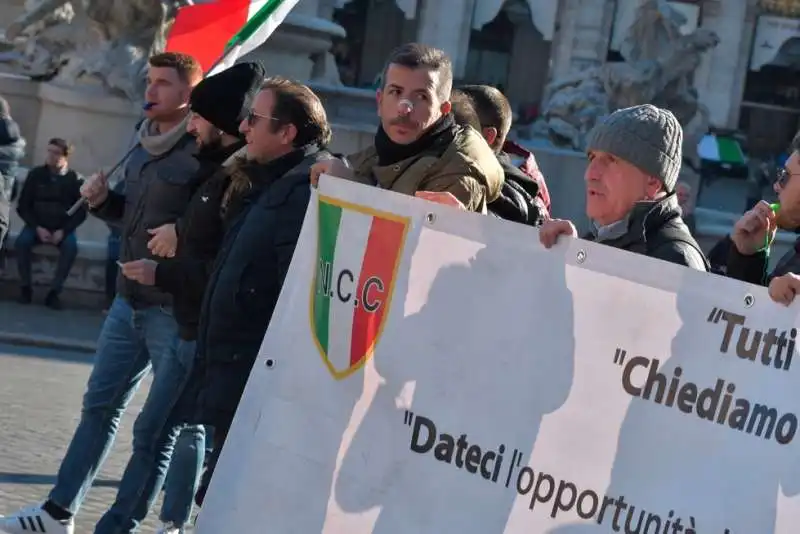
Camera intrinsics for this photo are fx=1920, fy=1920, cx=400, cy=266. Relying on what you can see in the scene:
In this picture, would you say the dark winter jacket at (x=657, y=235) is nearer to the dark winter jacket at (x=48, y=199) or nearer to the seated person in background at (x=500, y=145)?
the seated person in background at (x=500, y=145)

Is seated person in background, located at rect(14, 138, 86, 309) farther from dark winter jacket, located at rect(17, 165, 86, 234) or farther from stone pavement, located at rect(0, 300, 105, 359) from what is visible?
stone pavement, located at rect(0, 300, 105, 359)

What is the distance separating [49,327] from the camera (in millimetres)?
13820

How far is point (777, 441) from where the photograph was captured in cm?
364

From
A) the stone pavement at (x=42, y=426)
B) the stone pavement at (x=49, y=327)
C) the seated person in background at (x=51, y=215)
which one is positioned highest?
the seated person in background at (x=51, y=215)

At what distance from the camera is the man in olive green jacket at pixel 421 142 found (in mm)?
4922

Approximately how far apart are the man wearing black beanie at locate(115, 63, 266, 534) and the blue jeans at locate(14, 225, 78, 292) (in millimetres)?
9068

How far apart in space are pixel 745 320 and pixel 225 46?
13.1 ft

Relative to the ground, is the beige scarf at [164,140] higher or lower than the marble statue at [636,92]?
lower

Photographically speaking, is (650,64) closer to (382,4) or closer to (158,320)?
(158,320)

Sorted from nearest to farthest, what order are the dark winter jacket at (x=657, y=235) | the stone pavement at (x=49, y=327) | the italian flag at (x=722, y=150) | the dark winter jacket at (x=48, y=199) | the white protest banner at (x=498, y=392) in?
1. the white protest banner at (x=498, y=392)
2. the dark winter jacket at (x=657, y=235)
3. the stone pavement at (x=49, y=327)
4. the dark winter jacket at (x=48, y=199)
5. the italian flag at (x=722, y=150)

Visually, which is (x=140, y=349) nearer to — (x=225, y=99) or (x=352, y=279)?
(x=225, y=99)

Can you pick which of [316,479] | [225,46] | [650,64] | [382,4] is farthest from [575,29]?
[316,479]

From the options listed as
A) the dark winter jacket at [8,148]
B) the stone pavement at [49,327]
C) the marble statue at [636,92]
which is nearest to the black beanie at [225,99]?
the dark winter jacket at [8,148]

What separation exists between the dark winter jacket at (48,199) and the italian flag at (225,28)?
7.86 m
